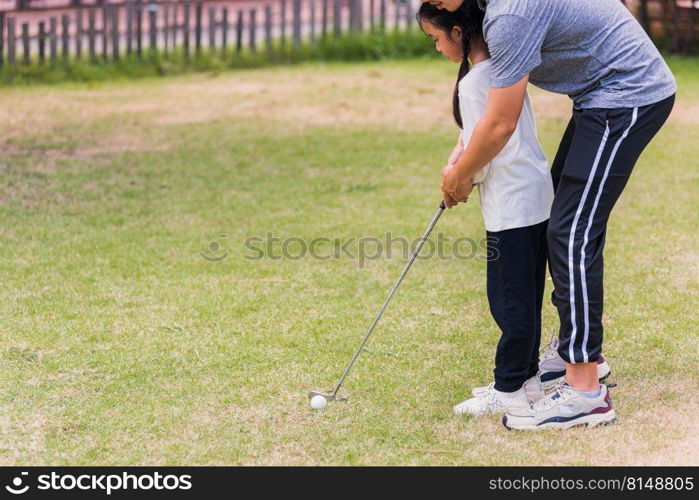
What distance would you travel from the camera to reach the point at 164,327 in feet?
16.3

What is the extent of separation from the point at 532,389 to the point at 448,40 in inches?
55.6

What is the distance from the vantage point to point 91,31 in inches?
500

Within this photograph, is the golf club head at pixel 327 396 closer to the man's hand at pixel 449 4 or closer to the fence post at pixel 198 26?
the man's hand at pixel 449 4

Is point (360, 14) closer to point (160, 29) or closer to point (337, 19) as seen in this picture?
point (337, 19)

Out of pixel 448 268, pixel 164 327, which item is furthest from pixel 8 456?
pixel 448 268

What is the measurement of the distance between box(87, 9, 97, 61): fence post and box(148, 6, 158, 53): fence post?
682 mm

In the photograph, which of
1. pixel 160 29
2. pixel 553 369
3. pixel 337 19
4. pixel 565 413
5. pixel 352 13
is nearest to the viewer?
pixel 565 413

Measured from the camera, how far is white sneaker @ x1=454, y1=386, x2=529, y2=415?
3.99 metres

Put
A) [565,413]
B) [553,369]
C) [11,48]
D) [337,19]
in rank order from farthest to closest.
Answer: [337,19], [11,48], [553,369], [565,413]

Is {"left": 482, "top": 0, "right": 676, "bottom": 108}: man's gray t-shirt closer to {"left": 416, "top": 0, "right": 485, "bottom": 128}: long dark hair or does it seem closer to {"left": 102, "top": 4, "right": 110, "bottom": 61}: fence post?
{"left": 416, "top": 0, "right": 485, "bottom": 128}: long dark hair

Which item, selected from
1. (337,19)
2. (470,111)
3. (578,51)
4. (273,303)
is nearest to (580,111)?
(578,51)

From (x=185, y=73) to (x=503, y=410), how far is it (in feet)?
31.9
